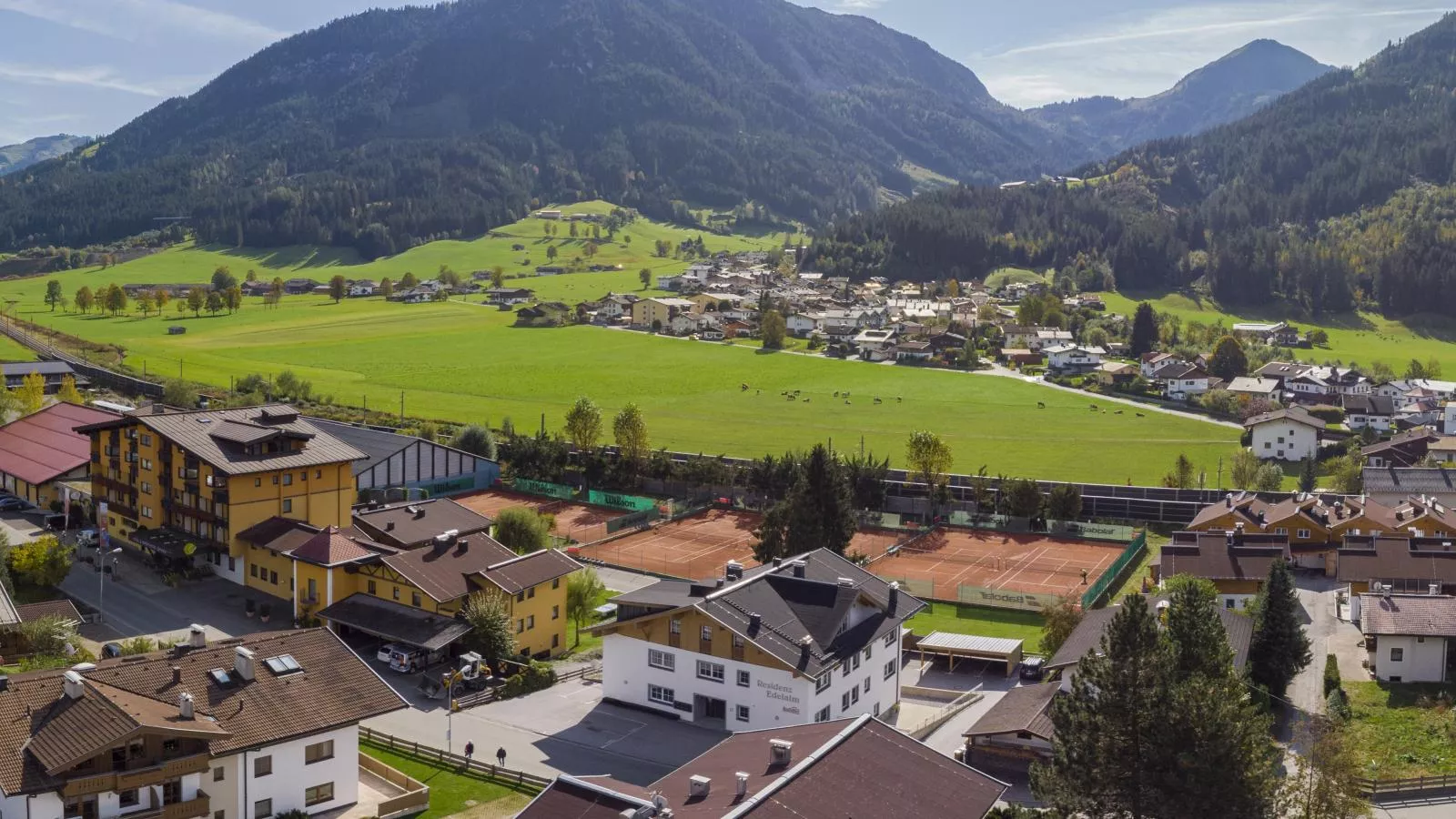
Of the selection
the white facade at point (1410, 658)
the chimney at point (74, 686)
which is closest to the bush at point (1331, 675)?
the white facade at point (1410, 658)

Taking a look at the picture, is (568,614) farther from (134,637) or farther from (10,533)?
(10,533)

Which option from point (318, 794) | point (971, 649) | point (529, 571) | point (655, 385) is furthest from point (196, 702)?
point (655, 385)

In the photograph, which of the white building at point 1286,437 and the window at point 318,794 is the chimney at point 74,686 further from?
the white building at point 1286,437

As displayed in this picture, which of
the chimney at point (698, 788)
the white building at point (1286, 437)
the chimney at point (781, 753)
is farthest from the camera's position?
the white building at point (1286, 437)

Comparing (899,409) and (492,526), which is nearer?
(492,526)

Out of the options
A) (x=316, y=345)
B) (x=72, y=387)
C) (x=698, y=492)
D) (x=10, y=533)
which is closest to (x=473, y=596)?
(x=10, y=533)

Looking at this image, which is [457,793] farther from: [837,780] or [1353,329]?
[1353,329]
